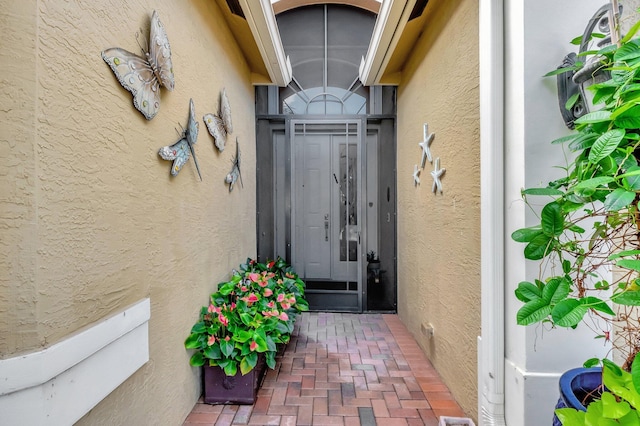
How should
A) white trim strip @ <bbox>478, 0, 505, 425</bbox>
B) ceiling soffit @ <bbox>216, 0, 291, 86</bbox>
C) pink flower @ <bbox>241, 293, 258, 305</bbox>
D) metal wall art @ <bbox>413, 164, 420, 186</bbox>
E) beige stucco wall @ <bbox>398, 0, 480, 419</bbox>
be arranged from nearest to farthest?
white trim strip @ <bbox>478, 0, 505, 425</bbox> < beige stucco wall @ <bbox>398, 0, 480, 419</bbox> < pink flower @ <bbox>241, 293, 258, 305</bbox> < ceiling soffit @ <bbox>216, 0, 291, 86</bbox> < metal wall art @ <bbox>413, 164, 420, 186</bbox>

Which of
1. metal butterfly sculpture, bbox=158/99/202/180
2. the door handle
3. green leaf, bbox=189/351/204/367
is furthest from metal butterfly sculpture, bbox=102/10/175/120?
the door handle

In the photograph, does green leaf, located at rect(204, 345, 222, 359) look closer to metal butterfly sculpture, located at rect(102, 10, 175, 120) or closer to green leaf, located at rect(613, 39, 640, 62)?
metal butterfly sculpture, located at rect(102, 10, 175, 120)

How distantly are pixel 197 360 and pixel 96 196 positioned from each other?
118cm

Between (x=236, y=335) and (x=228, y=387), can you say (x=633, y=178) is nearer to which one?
(x=236, y=335)

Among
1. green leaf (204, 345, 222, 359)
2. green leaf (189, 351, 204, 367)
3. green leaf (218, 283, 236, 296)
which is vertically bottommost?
green leaf (189, 351, 204, 367)

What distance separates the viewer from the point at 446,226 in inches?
81.4

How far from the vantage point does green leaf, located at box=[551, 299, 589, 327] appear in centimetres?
67

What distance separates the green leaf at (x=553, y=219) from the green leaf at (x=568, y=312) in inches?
7.9

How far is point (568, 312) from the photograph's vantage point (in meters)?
0.69

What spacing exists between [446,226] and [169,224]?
1700 millimetres

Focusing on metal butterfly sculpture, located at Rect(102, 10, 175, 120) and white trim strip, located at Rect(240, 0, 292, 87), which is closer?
metal butterfly sculpture, located at Rect(102, 10, 175, 120)

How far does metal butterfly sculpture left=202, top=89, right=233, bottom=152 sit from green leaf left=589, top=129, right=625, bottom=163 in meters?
1.97

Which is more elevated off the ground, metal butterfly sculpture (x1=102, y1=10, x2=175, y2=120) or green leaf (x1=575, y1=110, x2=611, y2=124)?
metal butterfly sculpture (x1=102, y1=10, x2=175, y2=120)

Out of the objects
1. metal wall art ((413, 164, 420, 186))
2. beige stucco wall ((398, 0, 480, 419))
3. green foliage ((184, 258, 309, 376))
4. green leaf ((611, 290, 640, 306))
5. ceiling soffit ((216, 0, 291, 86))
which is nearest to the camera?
green leaf ((611, 290, 640, 306))
